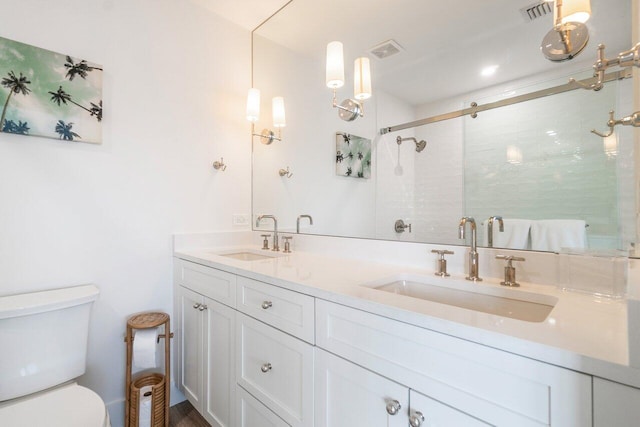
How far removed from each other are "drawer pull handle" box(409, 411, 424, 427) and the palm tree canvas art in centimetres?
179

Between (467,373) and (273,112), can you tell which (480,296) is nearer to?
(467,373)

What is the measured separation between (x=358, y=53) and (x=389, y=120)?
1.41 feet

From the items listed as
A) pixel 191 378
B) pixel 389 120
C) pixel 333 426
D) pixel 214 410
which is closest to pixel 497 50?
pixel 389 120

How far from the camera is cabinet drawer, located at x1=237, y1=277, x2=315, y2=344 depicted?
3.14ft

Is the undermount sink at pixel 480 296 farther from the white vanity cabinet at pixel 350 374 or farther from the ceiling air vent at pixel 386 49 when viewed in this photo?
the ceiling air vent at pixel 386 49

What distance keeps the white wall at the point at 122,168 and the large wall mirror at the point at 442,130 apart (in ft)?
1.29

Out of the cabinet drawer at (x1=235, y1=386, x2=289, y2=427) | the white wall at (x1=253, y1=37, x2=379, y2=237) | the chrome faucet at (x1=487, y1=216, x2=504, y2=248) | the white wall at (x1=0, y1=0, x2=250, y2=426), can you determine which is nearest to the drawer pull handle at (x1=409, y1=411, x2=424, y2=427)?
the cabinet drawer at (x1=235, y1=386, x2=289, y2=427)

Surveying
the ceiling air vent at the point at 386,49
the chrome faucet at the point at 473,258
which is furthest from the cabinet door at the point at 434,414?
the ceiling air vent at the point at 386,49

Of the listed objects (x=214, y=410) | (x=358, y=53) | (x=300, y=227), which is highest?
(x=358, y=53)

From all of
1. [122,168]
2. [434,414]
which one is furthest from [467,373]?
[122,168]

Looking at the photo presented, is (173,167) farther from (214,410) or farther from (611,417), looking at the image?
(611,417)

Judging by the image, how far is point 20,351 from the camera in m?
1.12

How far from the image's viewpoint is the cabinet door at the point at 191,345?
4.97 feet

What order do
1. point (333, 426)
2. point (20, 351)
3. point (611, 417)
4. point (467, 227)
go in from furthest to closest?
point (467, 227), point (20, 351), point (333, 426), point (611, 417)
